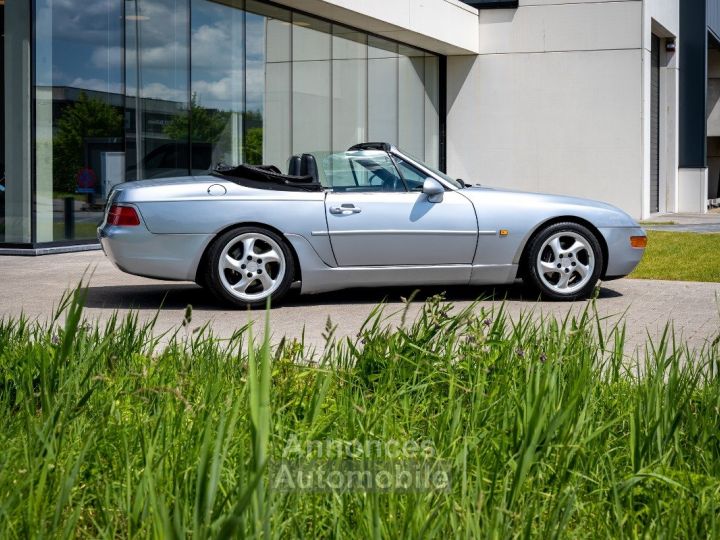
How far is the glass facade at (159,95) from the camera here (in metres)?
14.8

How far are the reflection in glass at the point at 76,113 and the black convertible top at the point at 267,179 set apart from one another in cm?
662

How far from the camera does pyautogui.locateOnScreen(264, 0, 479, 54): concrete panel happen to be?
2122cm

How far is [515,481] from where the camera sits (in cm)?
264

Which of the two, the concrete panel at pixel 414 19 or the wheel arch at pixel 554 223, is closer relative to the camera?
the wheel arch at pixel 554 223

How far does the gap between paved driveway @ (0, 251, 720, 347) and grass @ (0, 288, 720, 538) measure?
283cm

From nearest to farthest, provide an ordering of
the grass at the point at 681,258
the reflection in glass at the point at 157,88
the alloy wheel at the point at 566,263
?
the alloy wheel at the point at 566,263 < the grass at the point at 681,258 < the reflection in glass at the point at 157,88

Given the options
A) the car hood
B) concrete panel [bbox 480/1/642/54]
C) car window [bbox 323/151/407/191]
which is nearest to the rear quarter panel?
car window [bbox 323/151/407/191]

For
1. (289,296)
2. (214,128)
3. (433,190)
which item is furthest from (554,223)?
(214,128)

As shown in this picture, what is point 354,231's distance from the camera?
347 inches

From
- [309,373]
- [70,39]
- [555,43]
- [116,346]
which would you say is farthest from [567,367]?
[555,43]

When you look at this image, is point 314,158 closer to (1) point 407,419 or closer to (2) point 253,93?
(1) point 407,419

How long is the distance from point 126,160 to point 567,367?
13.2 m

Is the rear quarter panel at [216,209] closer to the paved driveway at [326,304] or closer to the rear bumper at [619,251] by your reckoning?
the paved driveway at [326,304]

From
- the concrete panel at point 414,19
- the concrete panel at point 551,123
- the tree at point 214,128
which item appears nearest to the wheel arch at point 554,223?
the tree at point 214,128
